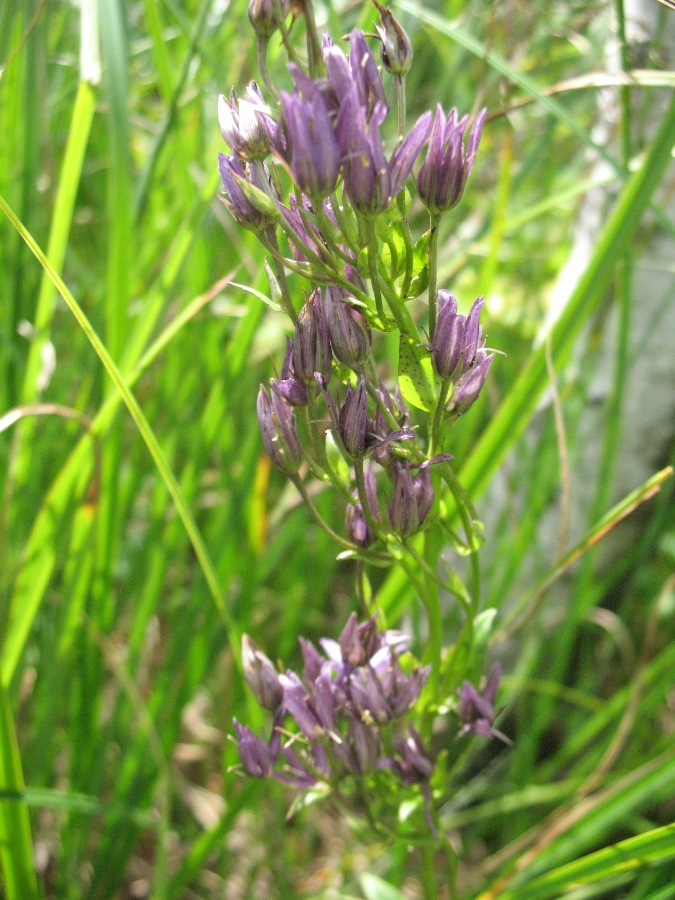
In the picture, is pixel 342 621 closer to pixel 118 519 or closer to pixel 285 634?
pixel 285 634

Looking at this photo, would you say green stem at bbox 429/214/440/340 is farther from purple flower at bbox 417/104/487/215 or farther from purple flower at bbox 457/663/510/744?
purple flower at bbox 457/663/510/744

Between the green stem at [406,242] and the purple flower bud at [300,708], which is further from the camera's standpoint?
the purple flower bud at [300,708]

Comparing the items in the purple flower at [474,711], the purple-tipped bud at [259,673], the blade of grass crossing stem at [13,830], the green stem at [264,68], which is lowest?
the blade of grass crossing stem at [13,830]

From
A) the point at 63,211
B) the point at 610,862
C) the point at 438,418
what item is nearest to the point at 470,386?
the point at 438,418

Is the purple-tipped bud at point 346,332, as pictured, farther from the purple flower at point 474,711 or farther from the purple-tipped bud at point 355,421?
the purple flower at point 474,711

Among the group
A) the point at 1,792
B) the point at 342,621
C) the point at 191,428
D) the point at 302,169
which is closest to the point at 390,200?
the point at 302,169

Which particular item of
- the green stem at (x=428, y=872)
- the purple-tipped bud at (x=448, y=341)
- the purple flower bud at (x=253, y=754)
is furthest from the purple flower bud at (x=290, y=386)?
the green stem at (x=428, y=872)

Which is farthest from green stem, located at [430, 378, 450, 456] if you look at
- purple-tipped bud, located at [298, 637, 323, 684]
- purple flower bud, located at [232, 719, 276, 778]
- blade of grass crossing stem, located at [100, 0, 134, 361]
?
blade of grass crossing stem, located at [100, 0, 134, 361]
